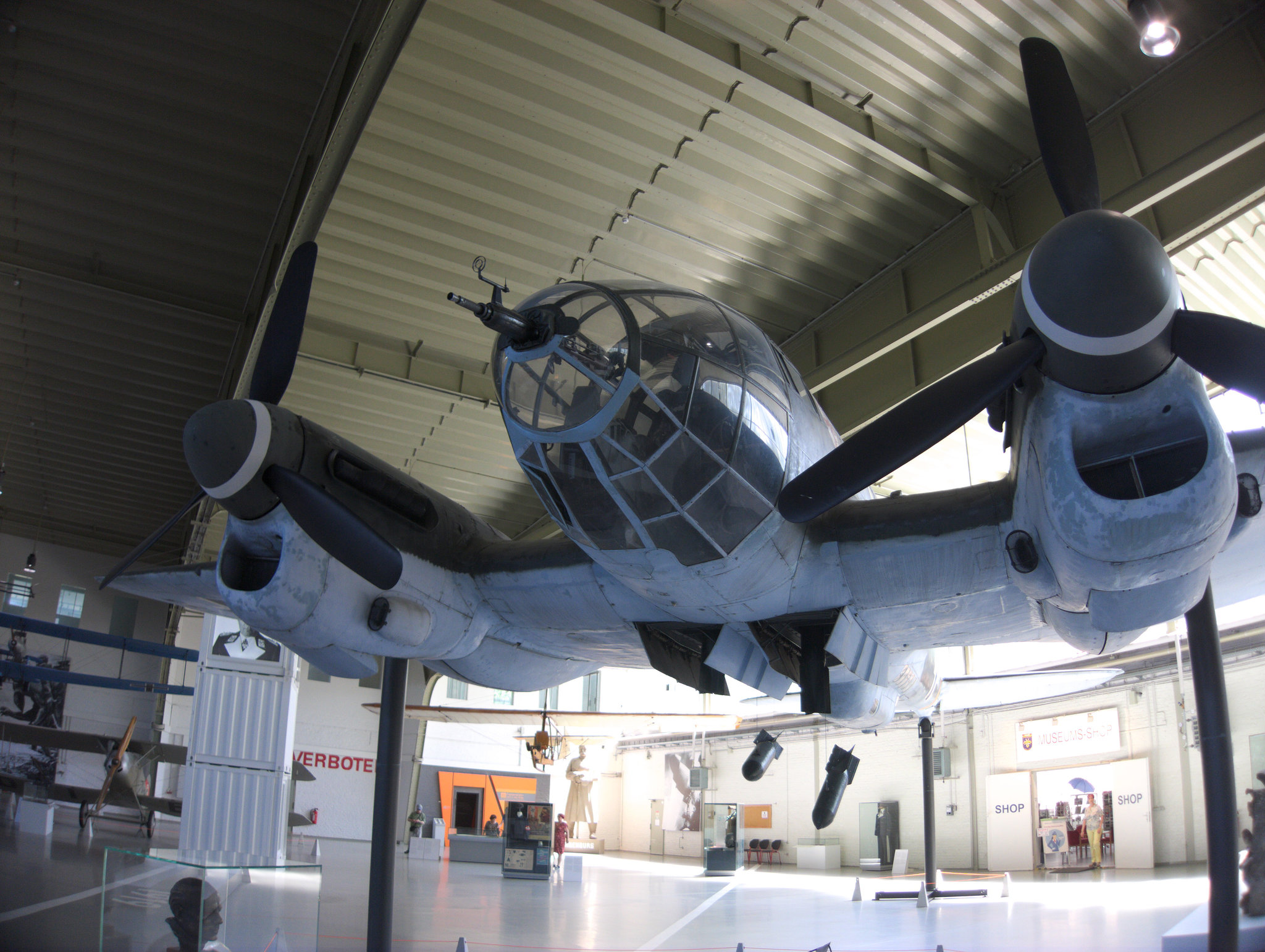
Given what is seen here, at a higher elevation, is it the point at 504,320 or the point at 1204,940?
→ the point at 504,320

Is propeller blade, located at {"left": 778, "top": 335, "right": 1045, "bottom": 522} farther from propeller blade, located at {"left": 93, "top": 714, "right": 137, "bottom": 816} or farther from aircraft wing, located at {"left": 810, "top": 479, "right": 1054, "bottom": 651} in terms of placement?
propeller blade, located at {"left": 93, "top": 714, "right": 137, "bottom": 816}

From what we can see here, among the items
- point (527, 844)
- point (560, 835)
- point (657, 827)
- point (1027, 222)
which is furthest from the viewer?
point (657, 827)

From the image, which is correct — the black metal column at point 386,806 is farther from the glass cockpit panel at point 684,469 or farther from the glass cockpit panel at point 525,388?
the glass cockpit panel at point 684,469

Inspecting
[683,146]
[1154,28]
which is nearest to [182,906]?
[683,146]

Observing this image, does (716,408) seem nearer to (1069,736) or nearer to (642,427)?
(642,427)

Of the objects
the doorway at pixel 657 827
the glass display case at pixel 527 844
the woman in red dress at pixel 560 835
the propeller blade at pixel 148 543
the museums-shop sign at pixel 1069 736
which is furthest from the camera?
the doorway at pixel 657 827

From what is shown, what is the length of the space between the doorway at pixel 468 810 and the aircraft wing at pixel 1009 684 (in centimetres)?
2438

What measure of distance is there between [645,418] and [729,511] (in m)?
0.79

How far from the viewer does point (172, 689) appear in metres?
22.7

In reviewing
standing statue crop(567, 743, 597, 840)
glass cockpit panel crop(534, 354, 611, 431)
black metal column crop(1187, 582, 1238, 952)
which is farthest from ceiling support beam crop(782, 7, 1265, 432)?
standing statue crop(567, 743, 597, 840)

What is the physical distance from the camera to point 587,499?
464 centimetres

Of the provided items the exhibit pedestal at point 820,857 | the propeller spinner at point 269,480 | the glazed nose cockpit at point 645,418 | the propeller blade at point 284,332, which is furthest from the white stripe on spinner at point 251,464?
the exhibit pedestal at point 820,857

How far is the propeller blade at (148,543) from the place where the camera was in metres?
5.91

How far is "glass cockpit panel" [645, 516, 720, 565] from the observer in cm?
468
